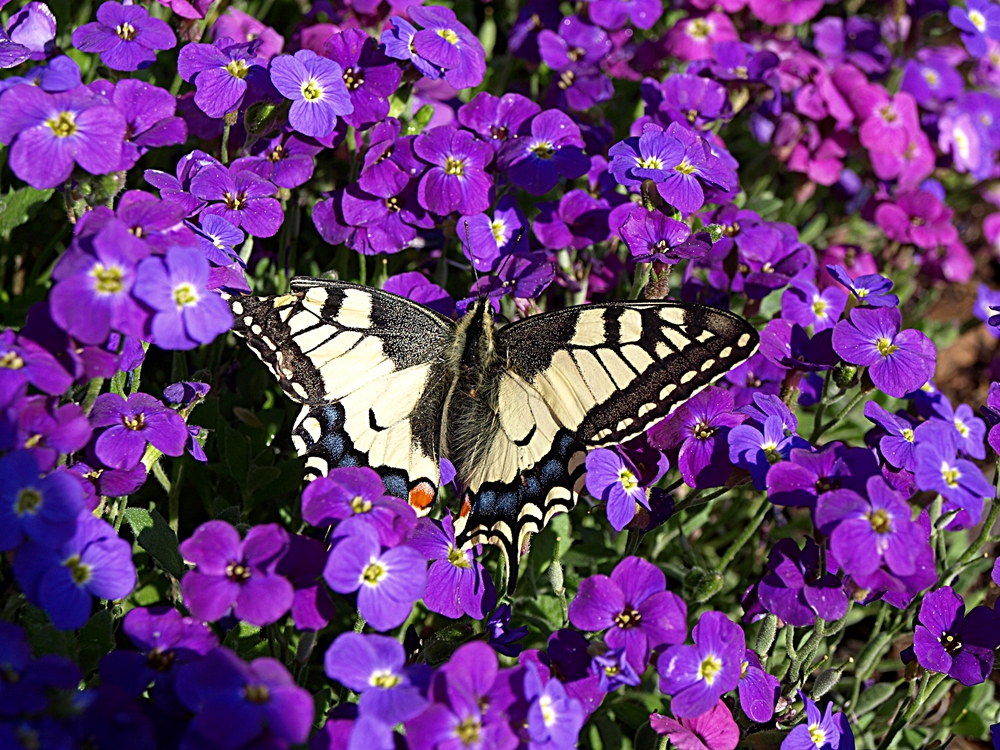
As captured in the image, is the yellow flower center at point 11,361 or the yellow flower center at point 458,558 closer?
the yellow flower center at point 11,361

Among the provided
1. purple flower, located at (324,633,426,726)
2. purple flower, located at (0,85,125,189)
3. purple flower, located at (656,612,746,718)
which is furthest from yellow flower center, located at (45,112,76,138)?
purple flower, located at (656,612,746,718)

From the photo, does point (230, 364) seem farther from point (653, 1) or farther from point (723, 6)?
point (723, 6)

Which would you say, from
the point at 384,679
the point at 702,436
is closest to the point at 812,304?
the point at 702,436

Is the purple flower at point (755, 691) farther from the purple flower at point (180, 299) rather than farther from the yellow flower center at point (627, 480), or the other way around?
the purple flower at point (180, 299)

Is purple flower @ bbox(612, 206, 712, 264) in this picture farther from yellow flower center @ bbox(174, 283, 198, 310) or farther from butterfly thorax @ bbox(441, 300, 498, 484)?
yellow flower center @ bbox(174, 283, 198, 310)

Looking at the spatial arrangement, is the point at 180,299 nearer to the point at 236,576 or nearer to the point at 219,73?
the point at 236,576

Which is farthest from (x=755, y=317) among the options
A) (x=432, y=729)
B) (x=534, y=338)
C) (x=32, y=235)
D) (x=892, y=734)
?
(x=32, y=235)

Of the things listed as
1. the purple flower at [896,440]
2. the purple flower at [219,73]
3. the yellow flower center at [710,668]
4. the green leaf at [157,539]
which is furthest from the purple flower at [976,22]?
the green leaf at [157,539]
